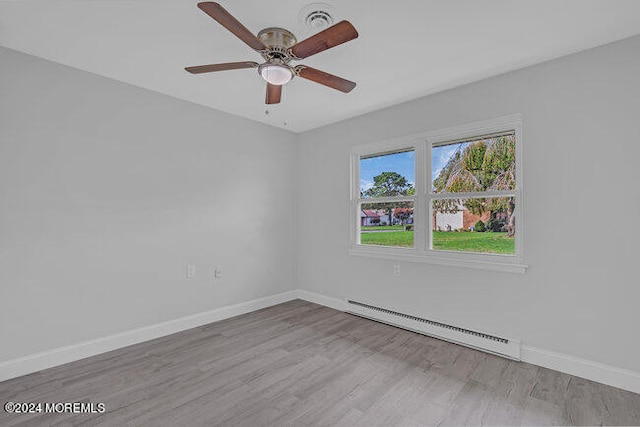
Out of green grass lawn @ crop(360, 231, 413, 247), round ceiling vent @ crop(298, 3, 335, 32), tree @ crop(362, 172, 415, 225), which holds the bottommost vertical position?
green grass lawn @ crop(360, 231, 413, 247)

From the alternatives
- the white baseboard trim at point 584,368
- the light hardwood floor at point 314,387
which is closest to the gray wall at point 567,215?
the white baseboard trim at point 584,368

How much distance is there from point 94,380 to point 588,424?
3.32 metres

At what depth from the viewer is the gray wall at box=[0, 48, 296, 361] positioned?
7.64ft

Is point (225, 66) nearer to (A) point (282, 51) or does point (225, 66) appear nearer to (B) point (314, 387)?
(A) point (282, 51)

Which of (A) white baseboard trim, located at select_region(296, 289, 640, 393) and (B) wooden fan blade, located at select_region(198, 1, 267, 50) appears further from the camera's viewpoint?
(A) white baseboard trim, located at select_region(296, 289, 640, 393)

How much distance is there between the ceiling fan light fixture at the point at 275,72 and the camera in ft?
6.48

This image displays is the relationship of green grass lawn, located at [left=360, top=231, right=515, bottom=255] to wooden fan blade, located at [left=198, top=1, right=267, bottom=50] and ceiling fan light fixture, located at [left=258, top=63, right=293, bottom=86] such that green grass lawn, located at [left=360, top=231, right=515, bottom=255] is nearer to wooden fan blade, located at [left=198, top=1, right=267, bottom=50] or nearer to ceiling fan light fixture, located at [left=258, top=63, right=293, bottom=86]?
ceiling fan light fixture, located at [left=258, top=63, right=293, bottom=86]

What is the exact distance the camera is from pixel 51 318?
2449 mm

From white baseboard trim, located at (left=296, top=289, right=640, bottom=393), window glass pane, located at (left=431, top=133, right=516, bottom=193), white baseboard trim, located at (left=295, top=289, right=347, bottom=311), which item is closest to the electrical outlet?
white baseboard trim, located at (left=295, top=289, right=347, bottom=311)

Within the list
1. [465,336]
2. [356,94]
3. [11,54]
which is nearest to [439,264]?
[465,336]

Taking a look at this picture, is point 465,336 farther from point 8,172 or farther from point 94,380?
point 8,172

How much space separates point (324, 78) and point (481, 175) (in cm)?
180

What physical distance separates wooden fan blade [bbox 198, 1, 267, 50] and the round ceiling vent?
367 millimetres

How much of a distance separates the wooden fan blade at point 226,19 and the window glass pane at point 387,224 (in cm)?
237
